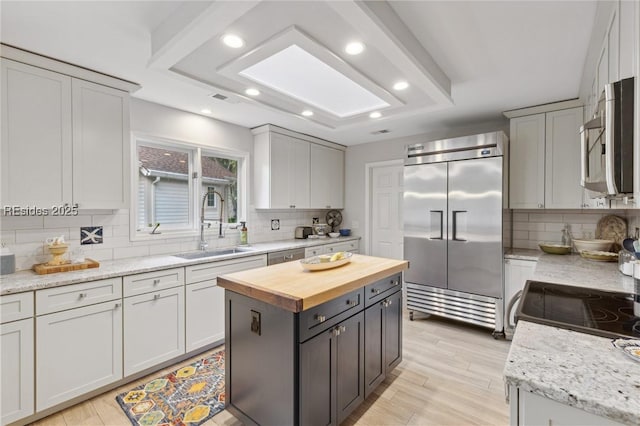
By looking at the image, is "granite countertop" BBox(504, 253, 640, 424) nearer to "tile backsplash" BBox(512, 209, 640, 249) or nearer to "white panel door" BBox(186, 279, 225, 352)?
"white panel door" BBox(186, 279, 225, 352)

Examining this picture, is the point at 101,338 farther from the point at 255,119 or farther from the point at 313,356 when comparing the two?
the point at 255,119

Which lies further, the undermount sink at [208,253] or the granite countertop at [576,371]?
the undermount sink at [208,253]

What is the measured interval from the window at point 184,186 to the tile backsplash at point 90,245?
0.13 meters

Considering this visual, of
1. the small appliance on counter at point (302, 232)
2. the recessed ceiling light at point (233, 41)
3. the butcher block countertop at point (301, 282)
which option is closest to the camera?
the butcher block countertop at point (301, 282)

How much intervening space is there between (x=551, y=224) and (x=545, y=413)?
326 centimetres

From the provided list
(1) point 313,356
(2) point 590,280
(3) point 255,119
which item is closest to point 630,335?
(2) point 590,280

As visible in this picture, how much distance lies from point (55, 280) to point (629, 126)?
3.12m

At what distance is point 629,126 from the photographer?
1.04 meters

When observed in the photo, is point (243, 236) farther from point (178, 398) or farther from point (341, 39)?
point (341, 39)

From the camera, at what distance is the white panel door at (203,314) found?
2730mm

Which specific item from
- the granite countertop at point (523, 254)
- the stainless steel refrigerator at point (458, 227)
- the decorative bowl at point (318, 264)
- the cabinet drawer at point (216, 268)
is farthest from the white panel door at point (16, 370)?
the granite countertop at point (523, 254)

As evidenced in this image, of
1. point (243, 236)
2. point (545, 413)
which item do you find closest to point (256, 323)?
point (545, 413)

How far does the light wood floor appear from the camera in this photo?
78.2 inches

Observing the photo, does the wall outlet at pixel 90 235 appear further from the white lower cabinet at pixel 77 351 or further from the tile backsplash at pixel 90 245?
the white lower cabinet at pixel 77 351
